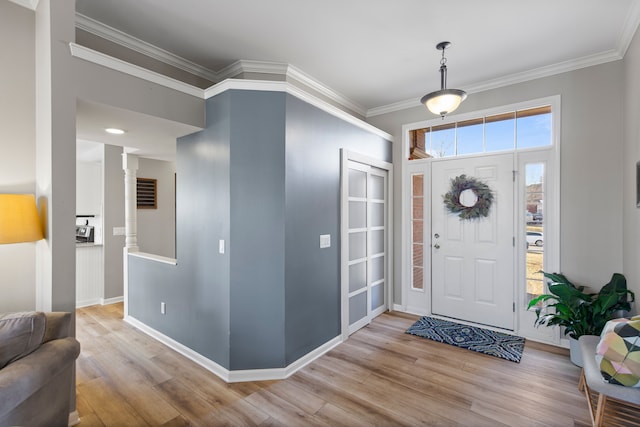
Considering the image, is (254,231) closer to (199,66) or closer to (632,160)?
(199,66)

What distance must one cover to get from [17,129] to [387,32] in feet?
9.53

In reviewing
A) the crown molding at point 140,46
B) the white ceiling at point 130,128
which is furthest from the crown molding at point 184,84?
the crown molding at point 140,46

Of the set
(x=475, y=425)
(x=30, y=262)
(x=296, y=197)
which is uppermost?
(x=296, y=197)

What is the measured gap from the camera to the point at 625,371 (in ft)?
5.22

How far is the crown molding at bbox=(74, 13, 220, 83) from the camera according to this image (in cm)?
242

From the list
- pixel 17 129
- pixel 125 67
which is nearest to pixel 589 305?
pixel 125 67

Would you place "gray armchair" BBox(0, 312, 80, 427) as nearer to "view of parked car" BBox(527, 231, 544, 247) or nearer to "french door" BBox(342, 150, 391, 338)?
"french door" BBox(342, 150, 391, 338)

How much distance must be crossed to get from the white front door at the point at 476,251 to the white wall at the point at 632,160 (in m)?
0.91

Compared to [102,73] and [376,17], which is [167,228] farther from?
[376,17]

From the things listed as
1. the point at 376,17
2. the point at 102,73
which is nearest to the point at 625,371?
the point at 376,17

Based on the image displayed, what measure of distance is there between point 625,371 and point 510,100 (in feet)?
9.21

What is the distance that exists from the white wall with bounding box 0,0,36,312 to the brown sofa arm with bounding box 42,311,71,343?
645mm

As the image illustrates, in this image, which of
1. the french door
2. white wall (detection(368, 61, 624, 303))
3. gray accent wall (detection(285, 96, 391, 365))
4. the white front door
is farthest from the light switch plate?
white wall (detection(368, 61, 624, 303))

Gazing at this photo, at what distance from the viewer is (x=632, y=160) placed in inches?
95.3
